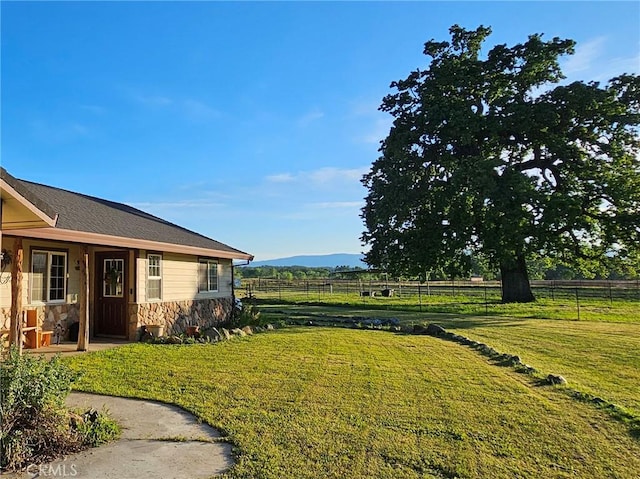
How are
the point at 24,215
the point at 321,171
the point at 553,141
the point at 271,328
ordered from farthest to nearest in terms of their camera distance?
the point at 321,171
the point at 553,141
the point at 271,328
the point at 24,215

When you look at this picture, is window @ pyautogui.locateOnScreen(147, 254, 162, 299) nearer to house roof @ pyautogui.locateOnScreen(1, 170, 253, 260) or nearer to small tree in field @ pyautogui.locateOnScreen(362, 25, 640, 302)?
house roof @ pyautogui.locateOnScreen(1, 170, 253, 260)

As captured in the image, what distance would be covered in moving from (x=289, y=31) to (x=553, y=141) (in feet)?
44.3

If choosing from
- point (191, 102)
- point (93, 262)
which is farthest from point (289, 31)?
point (93, 262)

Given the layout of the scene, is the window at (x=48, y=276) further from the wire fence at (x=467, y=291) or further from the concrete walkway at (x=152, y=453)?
the wire fence at (x=467, y=291)

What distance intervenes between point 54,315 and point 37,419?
657 cm

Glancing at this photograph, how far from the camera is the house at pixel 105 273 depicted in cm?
836

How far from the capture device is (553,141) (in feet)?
60.4

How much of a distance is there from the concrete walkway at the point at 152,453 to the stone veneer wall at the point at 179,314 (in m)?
5.59

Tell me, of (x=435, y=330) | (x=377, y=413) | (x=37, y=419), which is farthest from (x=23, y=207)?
(x=435, y=330)

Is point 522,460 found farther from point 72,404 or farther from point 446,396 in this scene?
point 72,404

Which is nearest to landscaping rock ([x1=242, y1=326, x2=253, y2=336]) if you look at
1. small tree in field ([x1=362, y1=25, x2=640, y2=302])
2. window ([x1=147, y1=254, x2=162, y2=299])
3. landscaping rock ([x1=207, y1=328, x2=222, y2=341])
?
landscaping rock ([x1=207, y1=328, x2=222, y2=341])

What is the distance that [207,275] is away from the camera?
45.4 feet

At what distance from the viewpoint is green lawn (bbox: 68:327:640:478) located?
367cm

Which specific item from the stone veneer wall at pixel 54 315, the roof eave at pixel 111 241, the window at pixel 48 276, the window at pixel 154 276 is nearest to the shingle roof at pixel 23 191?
the roof eave at pixel 111 241
